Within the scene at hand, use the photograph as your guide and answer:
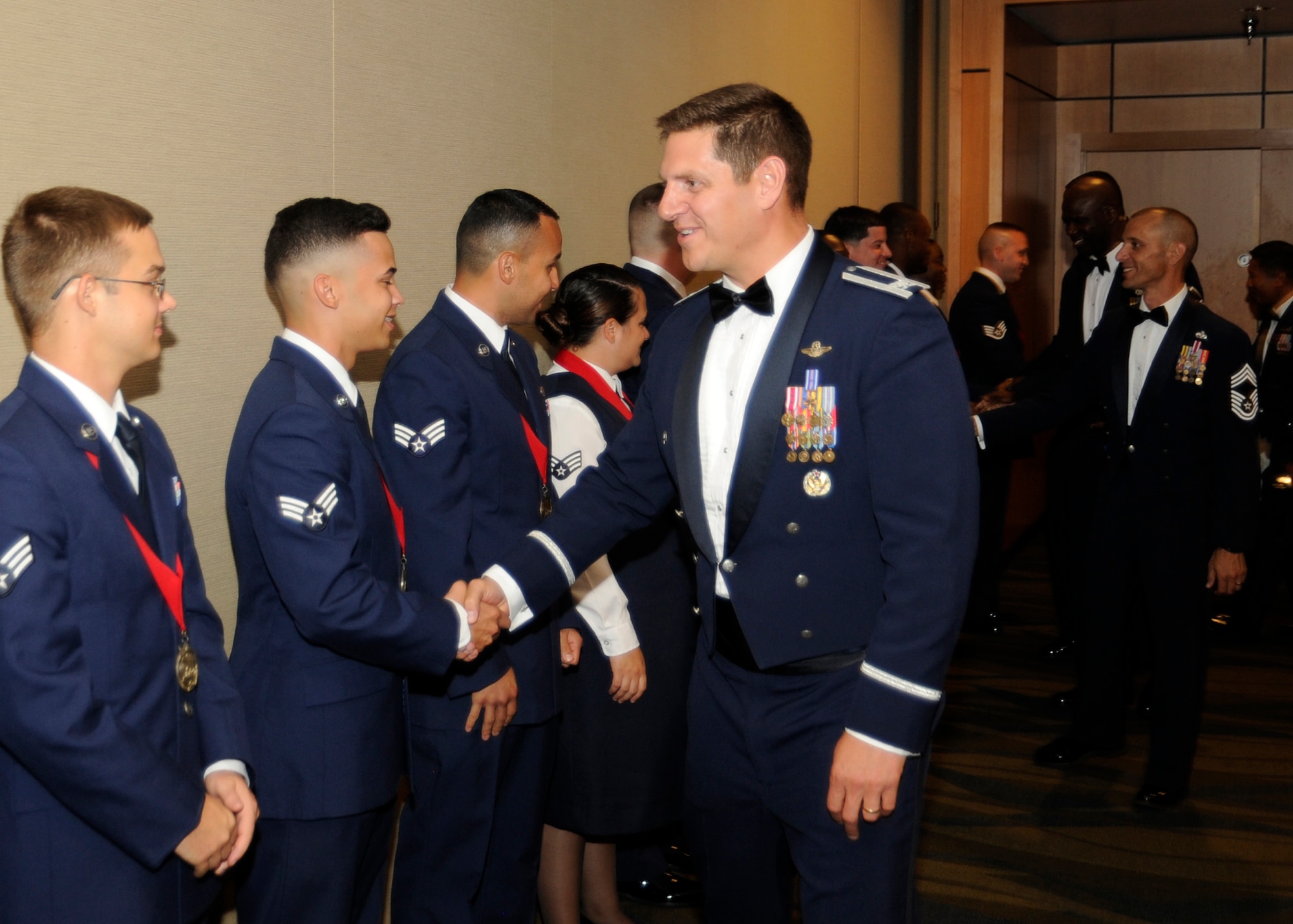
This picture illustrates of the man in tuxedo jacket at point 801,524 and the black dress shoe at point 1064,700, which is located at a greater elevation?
the man in tuxedo jacket at point 801,524

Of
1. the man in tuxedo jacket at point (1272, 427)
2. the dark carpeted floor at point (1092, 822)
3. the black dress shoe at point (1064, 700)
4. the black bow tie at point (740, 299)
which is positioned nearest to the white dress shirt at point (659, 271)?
Answer: the black bow tie at point (740, 299)

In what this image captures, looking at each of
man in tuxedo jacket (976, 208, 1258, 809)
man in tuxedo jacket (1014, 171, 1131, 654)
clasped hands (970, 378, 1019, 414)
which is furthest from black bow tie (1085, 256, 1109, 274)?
man in tuxedo jacket (976, 208, 1258, 809)

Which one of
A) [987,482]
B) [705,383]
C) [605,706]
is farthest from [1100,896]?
[987,482]

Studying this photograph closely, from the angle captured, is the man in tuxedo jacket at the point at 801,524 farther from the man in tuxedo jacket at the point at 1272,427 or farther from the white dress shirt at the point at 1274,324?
the white dress shirt at the point at 1274,324

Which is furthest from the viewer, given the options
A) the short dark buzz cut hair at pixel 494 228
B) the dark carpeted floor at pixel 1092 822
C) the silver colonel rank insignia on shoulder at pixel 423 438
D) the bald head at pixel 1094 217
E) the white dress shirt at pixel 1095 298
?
the bald head at pixel 1094 217

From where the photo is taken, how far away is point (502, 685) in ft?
7.80

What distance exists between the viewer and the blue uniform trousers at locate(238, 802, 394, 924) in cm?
203

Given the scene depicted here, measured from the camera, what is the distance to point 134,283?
169 cm

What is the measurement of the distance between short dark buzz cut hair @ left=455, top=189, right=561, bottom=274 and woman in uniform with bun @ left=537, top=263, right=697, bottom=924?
354 mm

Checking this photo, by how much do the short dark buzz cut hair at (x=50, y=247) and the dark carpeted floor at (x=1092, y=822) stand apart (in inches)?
86.7

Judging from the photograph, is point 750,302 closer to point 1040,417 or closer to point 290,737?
point 290,737

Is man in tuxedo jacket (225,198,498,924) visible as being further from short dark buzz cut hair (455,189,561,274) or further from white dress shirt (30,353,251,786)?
short dark buzz cut hair (455,189,561,274)

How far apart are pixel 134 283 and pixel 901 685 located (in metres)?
1.23

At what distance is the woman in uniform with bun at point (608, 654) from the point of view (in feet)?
9.17
